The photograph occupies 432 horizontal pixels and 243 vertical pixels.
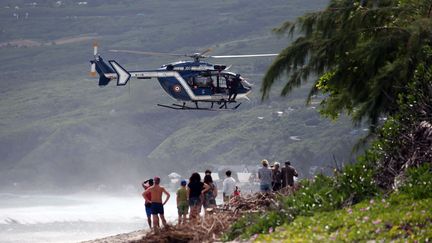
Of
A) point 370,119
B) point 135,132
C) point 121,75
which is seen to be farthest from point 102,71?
point 135,132

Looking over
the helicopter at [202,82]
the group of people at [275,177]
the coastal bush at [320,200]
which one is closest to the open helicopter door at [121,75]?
the helicopter at [202,82]

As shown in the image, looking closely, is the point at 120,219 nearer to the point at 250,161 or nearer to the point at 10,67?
the point at 250,161

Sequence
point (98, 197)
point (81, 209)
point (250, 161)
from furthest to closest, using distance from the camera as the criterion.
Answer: point (250, 161) < point (98, 197) < point (81, 209)

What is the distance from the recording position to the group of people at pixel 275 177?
24.2m

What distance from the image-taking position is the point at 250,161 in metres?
125

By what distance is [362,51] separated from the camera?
20625 mm

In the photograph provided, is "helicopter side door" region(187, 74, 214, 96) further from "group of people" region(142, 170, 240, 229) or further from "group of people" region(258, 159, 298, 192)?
"group of people" region(142, 170, 240, 229)

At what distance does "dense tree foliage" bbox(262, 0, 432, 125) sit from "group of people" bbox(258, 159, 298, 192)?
1484mm

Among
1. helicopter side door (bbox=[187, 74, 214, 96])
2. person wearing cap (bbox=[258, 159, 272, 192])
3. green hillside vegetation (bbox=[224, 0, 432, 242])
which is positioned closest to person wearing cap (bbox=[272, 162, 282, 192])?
person wearing cap (bbox=[258, 159, 272, 192])

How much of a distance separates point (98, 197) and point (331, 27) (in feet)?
296

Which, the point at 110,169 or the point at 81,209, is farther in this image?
the point at 110,169

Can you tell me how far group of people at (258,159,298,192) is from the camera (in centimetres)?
2419

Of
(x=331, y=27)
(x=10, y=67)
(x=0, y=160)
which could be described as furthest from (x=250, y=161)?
(x=331, y=27)

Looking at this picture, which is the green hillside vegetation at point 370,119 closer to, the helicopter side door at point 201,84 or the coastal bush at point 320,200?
the coastal bush at point 320,200
